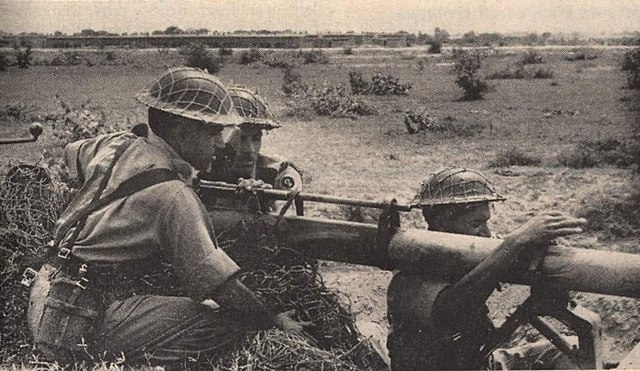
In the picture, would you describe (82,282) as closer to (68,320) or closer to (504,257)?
(68,320)

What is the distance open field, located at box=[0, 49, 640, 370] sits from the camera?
6.47 m

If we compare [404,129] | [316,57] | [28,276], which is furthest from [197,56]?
[28,276]

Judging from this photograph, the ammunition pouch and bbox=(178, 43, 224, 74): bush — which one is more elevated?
bbox=(178, 43, 224, 74): bush

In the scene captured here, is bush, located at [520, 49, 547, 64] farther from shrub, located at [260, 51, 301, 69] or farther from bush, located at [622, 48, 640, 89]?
shrub, located at [260, 51, 301, 69]

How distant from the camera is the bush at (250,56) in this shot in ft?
22.5

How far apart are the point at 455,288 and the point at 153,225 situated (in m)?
1.33

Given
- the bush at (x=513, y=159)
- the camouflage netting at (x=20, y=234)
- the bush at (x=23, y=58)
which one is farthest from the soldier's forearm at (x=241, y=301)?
the bush at (x=513, y=159)

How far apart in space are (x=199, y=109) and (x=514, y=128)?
5.31 metres

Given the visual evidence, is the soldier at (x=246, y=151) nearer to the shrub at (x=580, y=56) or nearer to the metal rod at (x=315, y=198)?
the metal rod at (x=315, y=198)

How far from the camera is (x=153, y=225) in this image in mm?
2938

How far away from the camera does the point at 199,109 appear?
307cm

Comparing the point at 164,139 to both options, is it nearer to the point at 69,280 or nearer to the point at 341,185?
the point at 69,280

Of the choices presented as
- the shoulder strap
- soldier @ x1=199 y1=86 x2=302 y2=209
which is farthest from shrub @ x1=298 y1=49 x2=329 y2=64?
the shoulder strap

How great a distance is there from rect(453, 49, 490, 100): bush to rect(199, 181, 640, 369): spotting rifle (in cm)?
478
